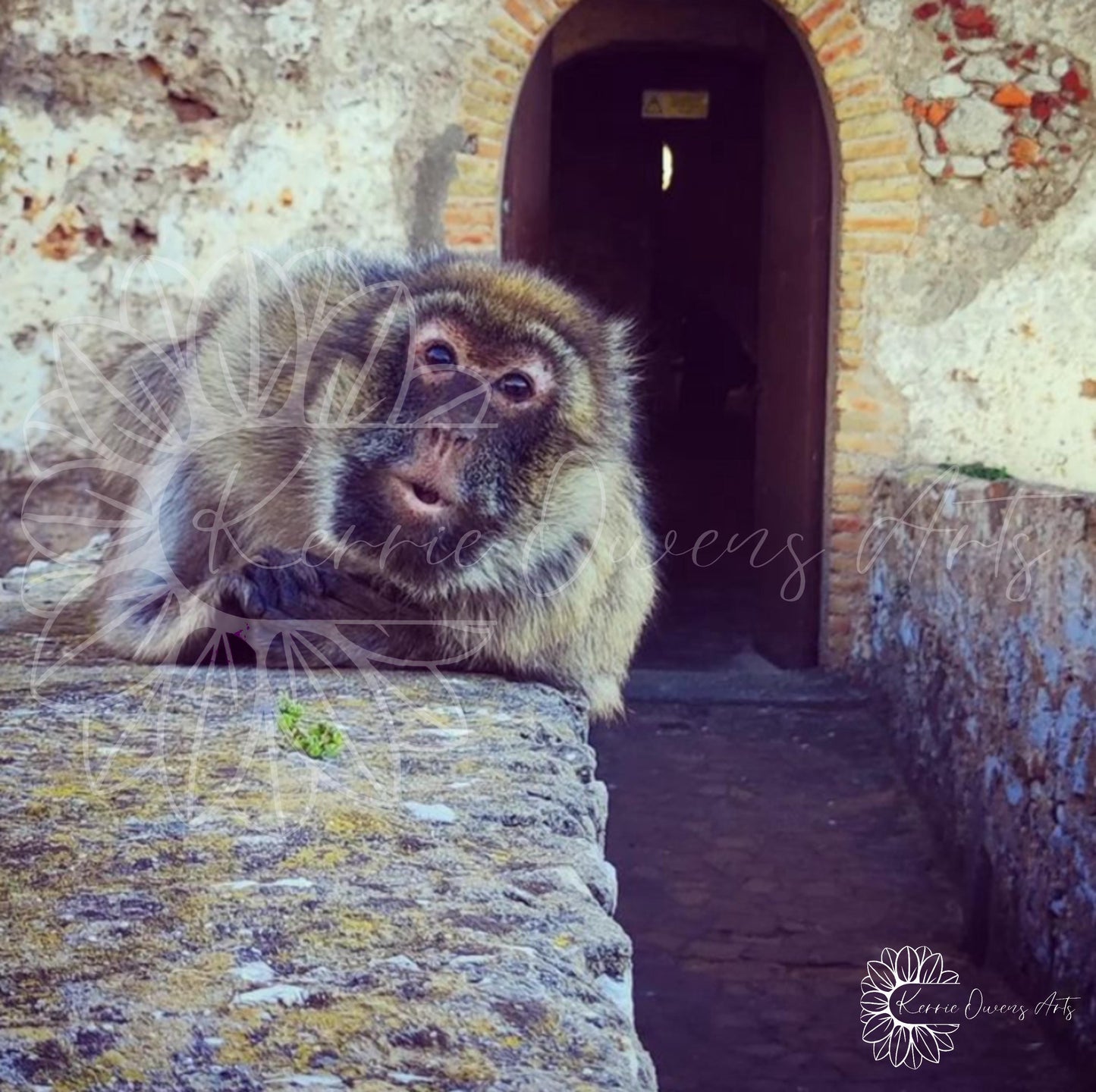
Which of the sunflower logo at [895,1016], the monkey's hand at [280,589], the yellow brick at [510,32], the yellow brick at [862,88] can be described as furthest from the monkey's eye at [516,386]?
the yellow brick at [862,88]

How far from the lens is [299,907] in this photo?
144cm

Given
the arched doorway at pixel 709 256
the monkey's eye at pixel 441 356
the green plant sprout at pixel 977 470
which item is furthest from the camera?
the arched doorway at pixel 709 256

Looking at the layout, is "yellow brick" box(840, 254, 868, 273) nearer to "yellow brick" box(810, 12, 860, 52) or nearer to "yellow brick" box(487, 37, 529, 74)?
"yellow brick" box(810, 12, 860, 52)

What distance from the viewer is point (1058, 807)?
412cm

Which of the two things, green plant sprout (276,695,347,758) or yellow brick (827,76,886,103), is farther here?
yellow brick (827,76,886,103)

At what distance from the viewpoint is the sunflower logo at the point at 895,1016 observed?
4074mm

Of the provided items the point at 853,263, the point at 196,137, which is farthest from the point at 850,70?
the point at 196,137

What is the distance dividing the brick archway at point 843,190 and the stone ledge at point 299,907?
4.03 metres

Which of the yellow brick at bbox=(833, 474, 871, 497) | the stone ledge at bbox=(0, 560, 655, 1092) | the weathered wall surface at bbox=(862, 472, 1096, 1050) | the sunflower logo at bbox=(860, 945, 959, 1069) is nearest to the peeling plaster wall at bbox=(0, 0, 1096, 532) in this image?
the yellow brick at bbox=(833, 474, 871, 497)

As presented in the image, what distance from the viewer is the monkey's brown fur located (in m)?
2.62

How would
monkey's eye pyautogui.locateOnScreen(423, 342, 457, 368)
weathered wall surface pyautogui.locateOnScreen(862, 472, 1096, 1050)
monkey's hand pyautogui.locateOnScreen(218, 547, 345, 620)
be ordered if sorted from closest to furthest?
monkey's hand pyautogui.locateOnScreen(218, 547, 345, 620) < monkey's eye pyautogui.locateOnScreen(423, 342, 457, 368) < weathered wall surface pyautogui.locateOnScreen(862, 472, 1096, 1050)

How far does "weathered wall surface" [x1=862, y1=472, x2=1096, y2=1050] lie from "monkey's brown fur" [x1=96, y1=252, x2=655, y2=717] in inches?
56.7

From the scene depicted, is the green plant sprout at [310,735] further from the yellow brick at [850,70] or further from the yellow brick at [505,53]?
the yellow brick at [850,70]

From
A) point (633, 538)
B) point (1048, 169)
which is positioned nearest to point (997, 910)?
point (633, 538)
